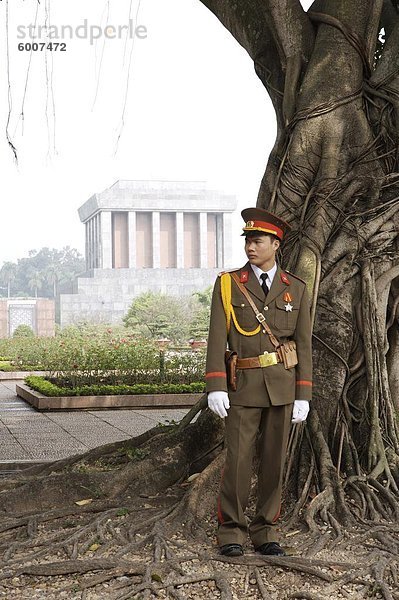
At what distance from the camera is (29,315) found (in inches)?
2569

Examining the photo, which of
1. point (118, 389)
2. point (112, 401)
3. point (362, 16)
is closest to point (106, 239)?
point (118, 389)

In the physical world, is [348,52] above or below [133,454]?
above

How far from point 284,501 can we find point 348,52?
2.82 metres

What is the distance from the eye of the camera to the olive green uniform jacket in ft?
15.3

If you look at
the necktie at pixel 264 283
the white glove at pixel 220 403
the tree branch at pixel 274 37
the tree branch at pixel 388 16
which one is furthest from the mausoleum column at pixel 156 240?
the white glove at pixel 220 403

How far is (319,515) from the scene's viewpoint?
204 inches

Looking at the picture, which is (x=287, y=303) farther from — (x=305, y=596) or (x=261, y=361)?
(x=305, y=596)

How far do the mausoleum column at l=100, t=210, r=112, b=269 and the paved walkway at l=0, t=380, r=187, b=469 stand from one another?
212ft

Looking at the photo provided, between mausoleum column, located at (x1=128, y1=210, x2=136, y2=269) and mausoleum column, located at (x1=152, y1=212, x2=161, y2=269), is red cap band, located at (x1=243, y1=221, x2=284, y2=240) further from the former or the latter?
mausoleum column, located at (x1=152, y1=212, x2=161, y2=269)

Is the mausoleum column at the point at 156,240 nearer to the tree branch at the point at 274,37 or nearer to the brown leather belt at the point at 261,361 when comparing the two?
the tree branch at the point at 274,37

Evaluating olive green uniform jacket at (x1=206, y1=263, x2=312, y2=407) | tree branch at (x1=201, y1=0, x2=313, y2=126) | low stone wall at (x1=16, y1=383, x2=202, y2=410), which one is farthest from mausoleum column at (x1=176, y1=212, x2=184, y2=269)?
olive green uniform jacket at (x1=206, y1=263, x2=312, y2=407)

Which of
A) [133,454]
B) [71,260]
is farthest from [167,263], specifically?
[133,454]

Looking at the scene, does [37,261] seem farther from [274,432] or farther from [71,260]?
[274,432]

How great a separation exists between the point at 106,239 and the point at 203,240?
8689mm
